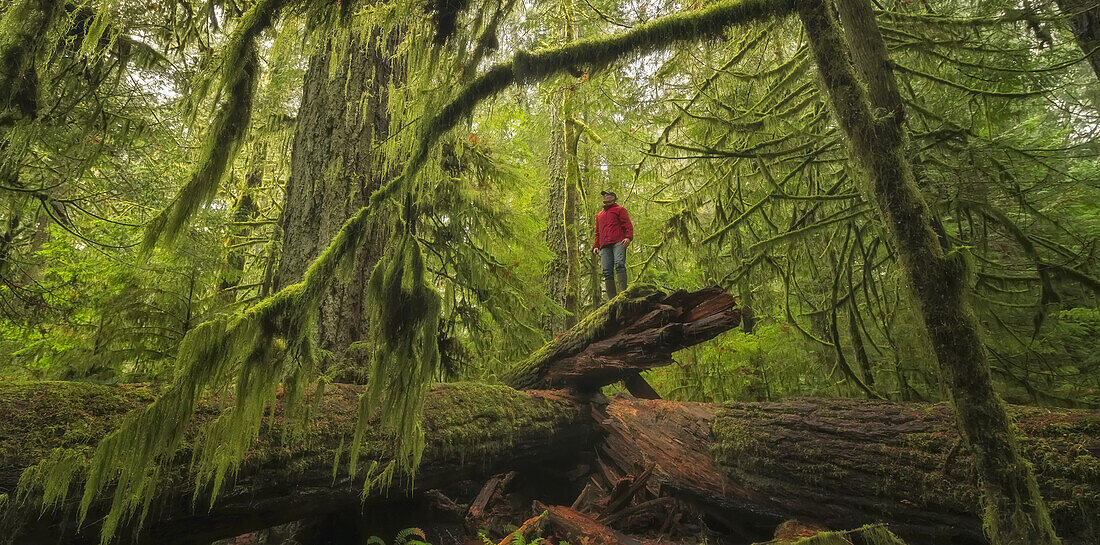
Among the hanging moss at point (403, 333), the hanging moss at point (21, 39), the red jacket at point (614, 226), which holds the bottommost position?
the hanging moss at point (403, 333)

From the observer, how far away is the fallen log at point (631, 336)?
15.1 feet

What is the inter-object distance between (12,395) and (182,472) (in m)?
0.91

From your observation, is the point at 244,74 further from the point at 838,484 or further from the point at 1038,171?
the point at 1038,171

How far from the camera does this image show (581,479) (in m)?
5.57

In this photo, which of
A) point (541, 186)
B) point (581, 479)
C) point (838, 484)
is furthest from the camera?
point (541, 186)

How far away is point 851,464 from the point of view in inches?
140

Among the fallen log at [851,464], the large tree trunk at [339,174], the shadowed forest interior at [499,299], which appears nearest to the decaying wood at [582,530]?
the shadowed forest interior at [499,299]

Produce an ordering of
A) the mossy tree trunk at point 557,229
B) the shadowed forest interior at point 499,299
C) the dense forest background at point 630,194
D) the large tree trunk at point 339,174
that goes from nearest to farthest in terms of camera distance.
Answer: the shadowed forest interior at point 499,299 → the dense forest background at point 630,194 → the large tree trunk at point 339,174 → the mossy tree trunk at point 557,229

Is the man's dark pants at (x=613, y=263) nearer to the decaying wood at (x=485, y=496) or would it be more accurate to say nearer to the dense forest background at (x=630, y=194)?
the dense forest background at (x=630, y=194)

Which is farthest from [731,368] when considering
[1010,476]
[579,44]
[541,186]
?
[541,186]

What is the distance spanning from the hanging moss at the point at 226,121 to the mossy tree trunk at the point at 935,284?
135 inches

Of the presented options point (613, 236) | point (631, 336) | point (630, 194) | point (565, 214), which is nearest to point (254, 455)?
point (631, 336)

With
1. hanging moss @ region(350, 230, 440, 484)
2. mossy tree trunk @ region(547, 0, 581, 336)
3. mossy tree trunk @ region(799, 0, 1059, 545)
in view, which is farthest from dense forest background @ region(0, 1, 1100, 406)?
mossy tree trunk @ region(547, 0, 581, 336)

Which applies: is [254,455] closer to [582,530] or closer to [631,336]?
[582,530]
